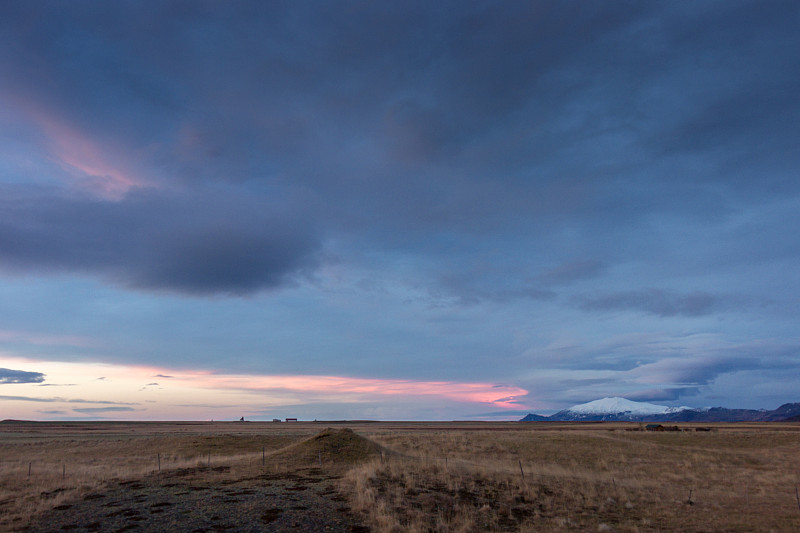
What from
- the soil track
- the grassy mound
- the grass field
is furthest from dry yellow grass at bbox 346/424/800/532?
the grassy mound

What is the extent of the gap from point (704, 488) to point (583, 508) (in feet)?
47.5

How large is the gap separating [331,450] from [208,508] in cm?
1722

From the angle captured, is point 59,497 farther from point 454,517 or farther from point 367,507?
point 454,517

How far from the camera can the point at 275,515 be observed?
1922 centimetres

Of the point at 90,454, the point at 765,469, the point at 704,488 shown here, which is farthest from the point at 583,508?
the point at 90,454

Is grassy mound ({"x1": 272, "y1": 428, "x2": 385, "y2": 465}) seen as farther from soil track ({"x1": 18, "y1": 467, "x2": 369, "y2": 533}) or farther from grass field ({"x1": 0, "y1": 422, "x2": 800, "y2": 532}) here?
soil track ({"x1": 18, "y1": 467, "x2": 369, "y2": 533})

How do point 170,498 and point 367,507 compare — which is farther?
point 170,498

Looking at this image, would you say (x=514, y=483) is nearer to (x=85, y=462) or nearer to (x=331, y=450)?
(x=331, y=450)

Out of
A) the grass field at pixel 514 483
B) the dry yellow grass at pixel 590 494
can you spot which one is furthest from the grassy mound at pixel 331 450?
the dry yellow grass at pixel 590 494

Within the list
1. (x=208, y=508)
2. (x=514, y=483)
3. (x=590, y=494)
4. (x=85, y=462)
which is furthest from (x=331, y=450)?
(x=85, y=462)

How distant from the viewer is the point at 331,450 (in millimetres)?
36688

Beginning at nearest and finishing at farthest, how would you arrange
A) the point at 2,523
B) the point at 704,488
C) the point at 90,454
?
the point at 2,523
the point at 704,488
the point at 90,454

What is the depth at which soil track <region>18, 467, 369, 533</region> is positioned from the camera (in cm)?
1793

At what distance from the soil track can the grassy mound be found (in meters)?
7.70
